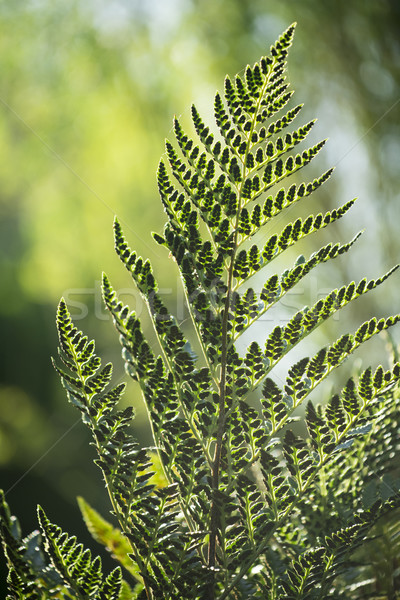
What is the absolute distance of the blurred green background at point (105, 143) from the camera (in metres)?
2.43

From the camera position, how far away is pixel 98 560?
29 centimetres

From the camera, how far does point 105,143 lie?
2.70 meters

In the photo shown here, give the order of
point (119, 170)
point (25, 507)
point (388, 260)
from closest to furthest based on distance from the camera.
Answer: point (25, 507) → point (388, 260) → point (119, 170)

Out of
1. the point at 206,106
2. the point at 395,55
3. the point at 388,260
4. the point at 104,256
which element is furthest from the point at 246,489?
the point at 395,55

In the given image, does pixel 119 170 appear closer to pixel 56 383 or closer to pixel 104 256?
pixel 104 256

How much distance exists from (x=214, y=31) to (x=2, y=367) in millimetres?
2126

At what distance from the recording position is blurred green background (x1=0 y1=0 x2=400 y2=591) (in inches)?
95.7

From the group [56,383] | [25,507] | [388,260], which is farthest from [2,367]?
[388,260]

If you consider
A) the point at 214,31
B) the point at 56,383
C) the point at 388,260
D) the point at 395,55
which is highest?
the point at 214,31

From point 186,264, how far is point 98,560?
0.61ft

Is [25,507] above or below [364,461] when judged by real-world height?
above

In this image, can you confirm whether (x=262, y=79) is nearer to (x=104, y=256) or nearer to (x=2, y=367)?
(x=104, y=256)

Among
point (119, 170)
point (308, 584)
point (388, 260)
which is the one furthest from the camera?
point (119, 170)

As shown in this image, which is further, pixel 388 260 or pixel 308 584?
pixel 388 260
